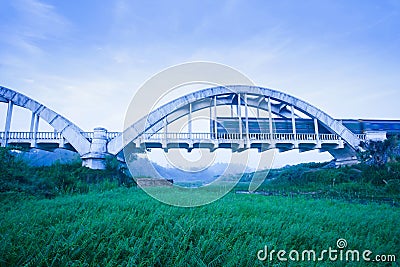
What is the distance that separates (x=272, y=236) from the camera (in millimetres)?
4996

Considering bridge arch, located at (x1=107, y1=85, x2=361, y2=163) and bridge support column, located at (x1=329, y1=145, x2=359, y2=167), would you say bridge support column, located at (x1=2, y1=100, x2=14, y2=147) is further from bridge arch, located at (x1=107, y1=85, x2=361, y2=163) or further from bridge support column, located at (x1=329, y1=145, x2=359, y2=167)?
bridge support column, located at (x1=329, y1=145, x2=359, y2=167)

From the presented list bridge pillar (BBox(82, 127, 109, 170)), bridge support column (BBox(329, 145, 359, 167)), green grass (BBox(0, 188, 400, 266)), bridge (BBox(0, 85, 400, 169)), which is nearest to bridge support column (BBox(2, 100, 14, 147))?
bridge (BBox(0, 85, 400, 169))

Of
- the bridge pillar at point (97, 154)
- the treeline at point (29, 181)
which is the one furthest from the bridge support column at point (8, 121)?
the treeline at point (29, 181)

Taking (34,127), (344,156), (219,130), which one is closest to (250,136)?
(219,130)

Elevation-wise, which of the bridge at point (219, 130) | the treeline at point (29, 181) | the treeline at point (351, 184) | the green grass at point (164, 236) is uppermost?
the bridge at point (219, 130)

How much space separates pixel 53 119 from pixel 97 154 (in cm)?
474

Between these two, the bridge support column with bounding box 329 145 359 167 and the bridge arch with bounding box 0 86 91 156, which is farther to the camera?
the bridge support column with bounding box 329 145 359 167

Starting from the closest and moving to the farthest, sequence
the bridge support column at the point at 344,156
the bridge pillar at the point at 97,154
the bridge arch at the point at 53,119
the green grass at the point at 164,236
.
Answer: the green grass at the point at 164,236 → the bridge pillar at the point at 97,154 → the bridge arch at the point at 53,119 → the bridge support column at the point at 344,156

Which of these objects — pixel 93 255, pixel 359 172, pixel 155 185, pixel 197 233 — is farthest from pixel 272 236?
pixel 359 172

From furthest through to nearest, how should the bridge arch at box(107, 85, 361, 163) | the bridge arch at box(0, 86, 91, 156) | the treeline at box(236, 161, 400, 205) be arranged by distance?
the bridge arch at box(107, 85, 361, 163)
the bridge arch at box(0, 86, 91, 156)
the treeline at box(236, 161, 400, 205)

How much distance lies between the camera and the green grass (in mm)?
3582

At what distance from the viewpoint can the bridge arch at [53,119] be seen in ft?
60.5

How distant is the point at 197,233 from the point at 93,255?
1.94 metres

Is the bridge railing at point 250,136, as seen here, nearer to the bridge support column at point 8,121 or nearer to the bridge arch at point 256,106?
the bridge arch at point 256,106
